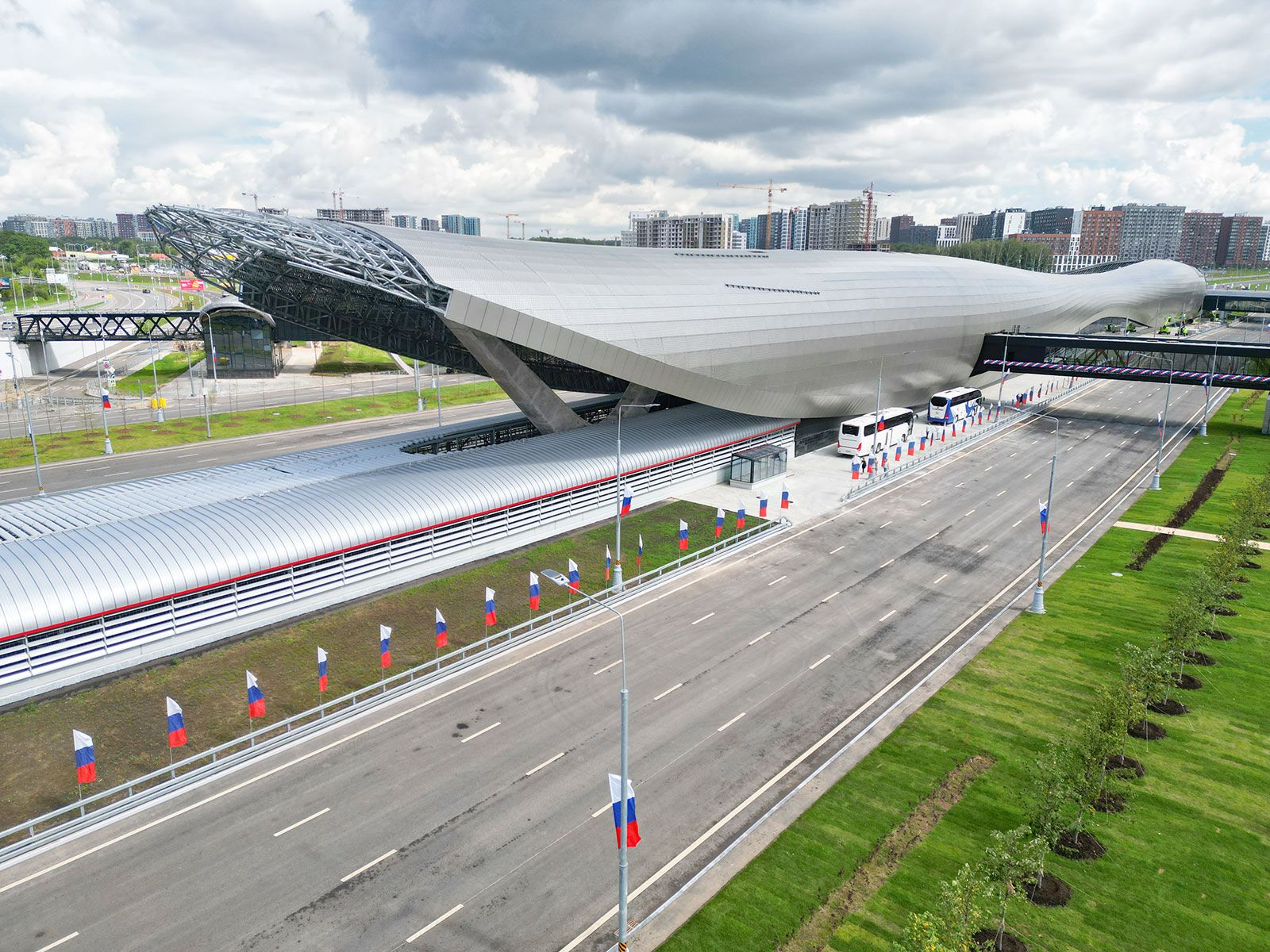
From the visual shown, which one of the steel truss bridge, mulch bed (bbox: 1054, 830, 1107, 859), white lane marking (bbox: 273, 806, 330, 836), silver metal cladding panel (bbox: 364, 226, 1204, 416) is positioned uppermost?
silver metal cladding panel (bbox: 364, 226, 1204, 416)

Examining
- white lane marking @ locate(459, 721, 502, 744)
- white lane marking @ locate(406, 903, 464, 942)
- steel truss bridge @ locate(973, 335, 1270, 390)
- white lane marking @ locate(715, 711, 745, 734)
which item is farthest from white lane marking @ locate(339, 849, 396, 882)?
steel truss bridge @ locate(973, 335, 1270, 390)

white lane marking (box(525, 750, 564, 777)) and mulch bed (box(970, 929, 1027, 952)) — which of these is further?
white lane marking (box(525, 750, 564, 777))

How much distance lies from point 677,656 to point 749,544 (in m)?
14.2

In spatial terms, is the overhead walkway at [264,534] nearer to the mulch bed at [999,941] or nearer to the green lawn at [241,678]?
the green lawn at [241,678]

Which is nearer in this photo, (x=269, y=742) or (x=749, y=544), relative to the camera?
(x=269, y=742)

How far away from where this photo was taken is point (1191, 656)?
103ft

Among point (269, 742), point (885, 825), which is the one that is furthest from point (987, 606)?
point (269, 742)

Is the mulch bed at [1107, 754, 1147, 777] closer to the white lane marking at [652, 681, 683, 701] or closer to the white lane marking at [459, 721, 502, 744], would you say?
the white lane marking at [652, 681, 683, 701]

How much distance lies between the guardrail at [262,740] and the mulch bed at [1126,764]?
20.0m

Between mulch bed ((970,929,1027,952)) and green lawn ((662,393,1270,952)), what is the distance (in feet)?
1.22

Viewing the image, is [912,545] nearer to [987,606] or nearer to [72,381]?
[987,606]

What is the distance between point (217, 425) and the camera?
250 ft

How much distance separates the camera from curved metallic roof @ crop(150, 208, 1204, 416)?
3997cm

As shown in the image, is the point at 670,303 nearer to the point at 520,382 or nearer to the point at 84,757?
the point at 520,382
